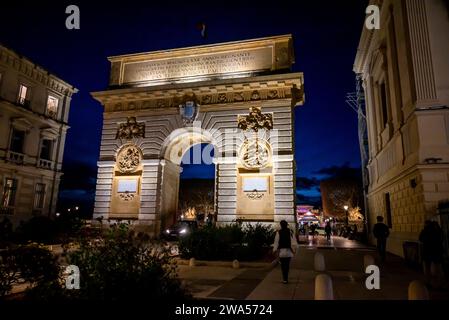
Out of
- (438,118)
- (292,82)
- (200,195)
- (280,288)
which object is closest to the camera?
(280,288)

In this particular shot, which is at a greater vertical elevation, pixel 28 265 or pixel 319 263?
pixel 28 265

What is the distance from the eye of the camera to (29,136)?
28.1m

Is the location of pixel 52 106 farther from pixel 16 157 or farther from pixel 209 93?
pixel 209 93

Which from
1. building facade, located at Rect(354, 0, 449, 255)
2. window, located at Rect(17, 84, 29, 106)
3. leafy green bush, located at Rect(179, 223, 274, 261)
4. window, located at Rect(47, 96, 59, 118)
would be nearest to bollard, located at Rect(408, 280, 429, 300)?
building facade, located at Rect(354, 0, 449, 255)

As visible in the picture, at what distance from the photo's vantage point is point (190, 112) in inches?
929

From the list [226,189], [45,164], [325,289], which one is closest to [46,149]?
[45,164]

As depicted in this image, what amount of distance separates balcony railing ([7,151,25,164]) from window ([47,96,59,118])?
524cm

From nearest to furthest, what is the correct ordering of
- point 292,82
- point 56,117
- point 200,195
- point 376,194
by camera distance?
point 376,194, point 292,82, point 56,117, point 200,195

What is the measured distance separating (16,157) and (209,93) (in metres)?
16.8

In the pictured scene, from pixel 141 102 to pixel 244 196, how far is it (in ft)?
35.7

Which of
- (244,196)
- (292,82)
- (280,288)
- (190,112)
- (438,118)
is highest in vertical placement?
(292,82)

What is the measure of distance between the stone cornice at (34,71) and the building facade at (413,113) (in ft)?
87.0
